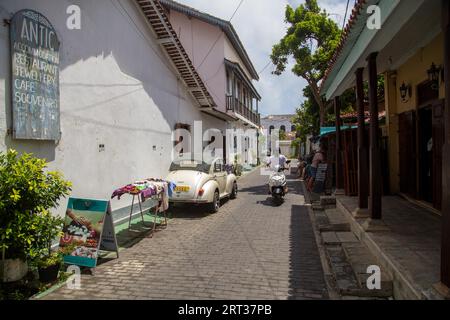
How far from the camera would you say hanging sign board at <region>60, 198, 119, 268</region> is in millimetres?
5250

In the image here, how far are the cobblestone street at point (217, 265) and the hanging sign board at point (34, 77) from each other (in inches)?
98.1

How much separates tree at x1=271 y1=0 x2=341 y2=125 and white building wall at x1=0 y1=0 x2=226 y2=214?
749cm

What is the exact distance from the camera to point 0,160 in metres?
4.30

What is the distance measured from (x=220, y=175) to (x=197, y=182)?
1.78 meters

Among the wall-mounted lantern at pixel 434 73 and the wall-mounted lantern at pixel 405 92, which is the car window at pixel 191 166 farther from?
the wall-mounted lantern at pixel 434 73

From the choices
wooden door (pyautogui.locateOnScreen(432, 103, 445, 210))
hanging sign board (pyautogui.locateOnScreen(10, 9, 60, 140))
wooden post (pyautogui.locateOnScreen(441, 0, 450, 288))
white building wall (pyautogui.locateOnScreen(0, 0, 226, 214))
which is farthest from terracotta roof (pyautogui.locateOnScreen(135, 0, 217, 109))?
wooden post (pyautogui.locateOnScreen(441, 0, 450, 288))

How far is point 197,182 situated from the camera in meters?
9.46

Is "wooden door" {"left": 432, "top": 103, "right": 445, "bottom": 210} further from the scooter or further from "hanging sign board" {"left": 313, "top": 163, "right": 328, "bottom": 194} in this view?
"hanging sign board" {"left": 313, "top": 163, "right": 328, "bottom": 194}

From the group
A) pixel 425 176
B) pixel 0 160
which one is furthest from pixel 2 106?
pixel 425 176

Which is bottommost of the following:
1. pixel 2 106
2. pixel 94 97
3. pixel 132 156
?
pixel 132 156

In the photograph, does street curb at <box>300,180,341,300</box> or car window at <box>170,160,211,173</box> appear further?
car window at <box>170,160,211,173</box>

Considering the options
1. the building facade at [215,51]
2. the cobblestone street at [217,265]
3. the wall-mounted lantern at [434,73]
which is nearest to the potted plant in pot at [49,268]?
the cobblestone street at [217,265]
